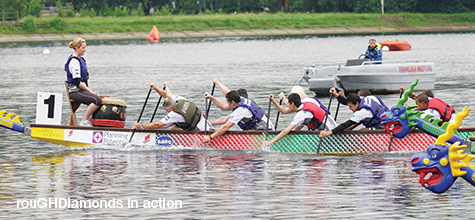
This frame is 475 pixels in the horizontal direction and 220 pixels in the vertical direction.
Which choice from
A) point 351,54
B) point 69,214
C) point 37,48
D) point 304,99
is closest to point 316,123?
point 304,99

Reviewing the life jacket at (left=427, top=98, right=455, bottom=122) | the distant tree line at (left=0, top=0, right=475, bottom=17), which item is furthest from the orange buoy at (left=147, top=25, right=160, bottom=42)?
the life jacket at (left=427, top=98, right=455, bottom=122)

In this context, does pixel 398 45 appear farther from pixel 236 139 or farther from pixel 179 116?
pixel 179 116

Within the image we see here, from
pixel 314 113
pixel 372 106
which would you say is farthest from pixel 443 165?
pixel 314 113

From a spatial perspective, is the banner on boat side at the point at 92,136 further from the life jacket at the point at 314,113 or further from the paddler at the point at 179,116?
the life jacket at the point at 314,113

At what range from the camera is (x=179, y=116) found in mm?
15656

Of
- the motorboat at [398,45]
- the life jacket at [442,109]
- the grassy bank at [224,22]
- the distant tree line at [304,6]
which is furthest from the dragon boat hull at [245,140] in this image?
the distant tree line at [304,6]

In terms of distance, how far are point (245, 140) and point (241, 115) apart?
1.83ft

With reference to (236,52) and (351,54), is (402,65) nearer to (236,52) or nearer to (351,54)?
(351,54)

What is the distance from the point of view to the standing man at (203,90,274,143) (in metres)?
15.1

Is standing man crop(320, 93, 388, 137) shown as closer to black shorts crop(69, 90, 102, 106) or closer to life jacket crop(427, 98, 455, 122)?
life jacket crop(427, 98, 455, 122)

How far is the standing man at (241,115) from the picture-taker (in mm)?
15141

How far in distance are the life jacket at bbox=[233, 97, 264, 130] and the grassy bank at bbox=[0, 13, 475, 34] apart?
69210 millimetres

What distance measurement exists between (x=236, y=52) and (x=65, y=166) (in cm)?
4637

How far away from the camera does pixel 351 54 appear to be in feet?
184
